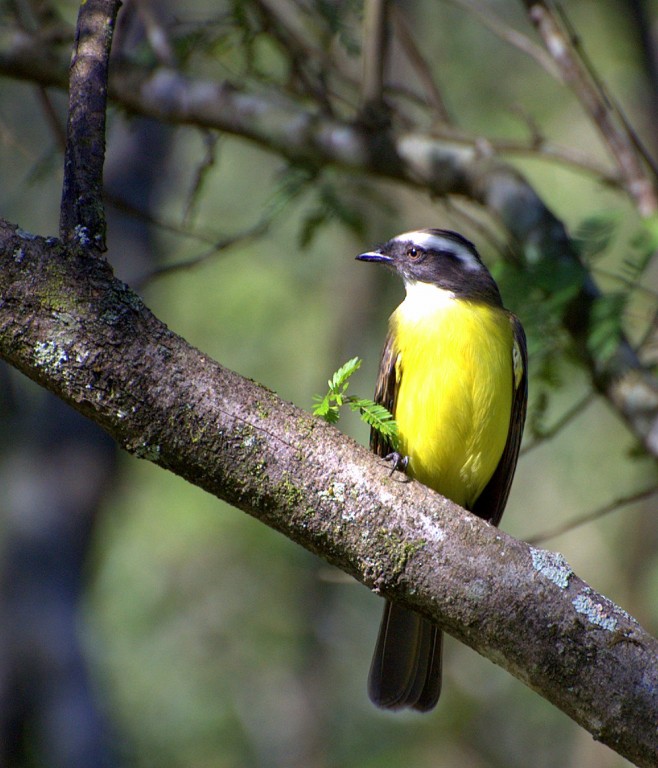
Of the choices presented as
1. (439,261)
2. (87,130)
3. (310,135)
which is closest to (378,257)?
(439,261)

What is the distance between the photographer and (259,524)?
352 inches

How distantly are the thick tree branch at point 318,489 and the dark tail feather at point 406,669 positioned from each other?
1634 millimetres

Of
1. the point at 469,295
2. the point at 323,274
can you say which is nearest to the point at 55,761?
the point at 469,295

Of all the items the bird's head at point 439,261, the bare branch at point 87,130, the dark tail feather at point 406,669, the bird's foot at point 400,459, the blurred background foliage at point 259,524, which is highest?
the bare branch at point 87,130

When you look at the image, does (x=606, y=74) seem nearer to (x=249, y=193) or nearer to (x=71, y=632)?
(x=249, y=193)

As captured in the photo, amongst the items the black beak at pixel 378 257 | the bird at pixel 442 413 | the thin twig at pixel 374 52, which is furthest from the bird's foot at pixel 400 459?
the thin twig at pixel 374 52

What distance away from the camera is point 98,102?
8.86 ft

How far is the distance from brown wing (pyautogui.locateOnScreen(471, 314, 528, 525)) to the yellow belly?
6 centimetres

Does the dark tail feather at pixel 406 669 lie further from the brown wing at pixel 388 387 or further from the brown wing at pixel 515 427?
the brown wing at pixel 388 387

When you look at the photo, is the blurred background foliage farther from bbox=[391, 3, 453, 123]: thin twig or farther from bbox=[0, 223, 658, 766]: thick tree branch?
bbox=[0, 223, 658, 766]: thick tree branch

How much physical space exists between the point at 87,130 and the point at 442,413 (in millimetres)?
2116

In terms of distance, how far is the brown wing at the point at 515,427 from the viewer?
14.5ft

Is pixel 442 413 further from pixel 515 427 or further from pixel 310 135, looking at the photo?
pixel 310 135

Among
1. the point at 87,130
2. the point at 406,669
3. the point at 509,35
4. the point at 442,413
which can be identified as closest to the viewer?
the point at 87,130
